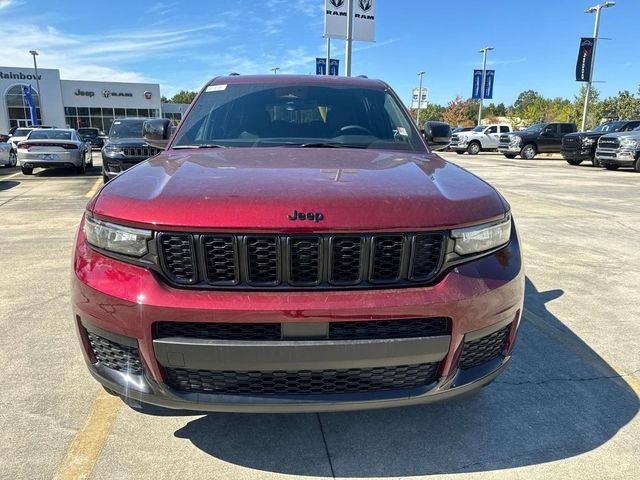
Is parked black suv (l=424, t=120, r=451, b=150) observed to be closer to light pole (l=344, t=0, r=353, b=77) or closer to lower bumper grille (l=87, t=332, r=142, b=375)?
lower bumper grille (l=87, t=332, r=142, b=375)

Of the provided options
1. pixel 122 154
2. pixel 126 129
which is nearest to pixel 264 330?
pixel 122 154

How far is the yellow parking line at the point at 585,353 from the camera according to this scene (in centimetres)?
300

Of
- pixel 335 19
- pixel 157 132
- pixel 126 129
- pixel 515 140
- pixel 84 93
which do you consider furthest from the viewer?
pixel 84 93

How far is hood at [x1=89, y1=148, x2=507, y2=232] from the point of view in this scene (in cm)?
185

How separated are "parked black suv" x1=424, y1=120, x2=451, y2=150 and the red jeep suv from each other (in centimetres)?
171

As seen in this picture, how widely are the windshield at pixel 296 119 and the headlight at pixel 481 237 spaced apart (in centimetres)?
123

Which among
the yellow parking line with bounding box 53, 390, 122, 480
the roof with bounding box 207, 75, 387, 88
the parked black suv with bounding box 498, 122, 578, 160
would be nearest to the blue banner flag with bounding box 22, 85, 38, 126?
the parked black suv with bounding box 498, 122, 578, 160

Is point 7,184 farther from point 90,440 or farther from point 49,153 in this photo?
point 90,440

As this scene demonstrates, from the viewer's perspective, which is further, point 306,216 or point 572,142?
point 572,142

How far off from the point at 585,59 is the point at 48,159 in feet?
100

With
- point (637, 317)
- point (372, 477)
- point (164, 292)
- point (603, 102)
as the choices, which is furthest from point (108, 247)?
point (603, 102)

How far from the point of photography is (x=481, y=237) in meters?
2.07

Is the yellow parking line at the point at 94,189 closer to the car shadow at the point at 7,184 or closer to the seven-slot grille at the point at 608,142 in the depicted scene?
the car shadow at the point at 7,184

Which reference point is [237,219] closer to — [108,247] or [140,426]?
[108,247]
